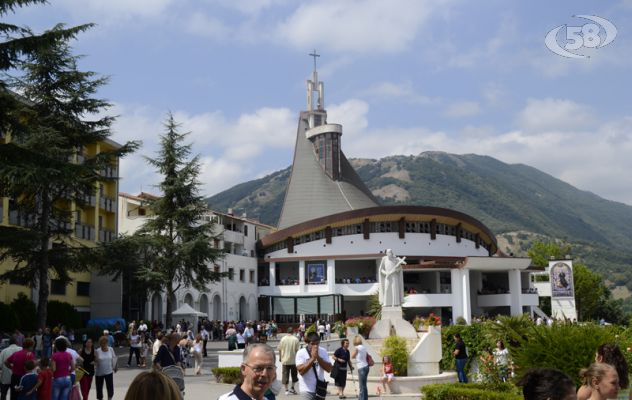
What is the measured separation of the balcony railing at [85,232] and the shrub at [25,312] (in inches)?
354

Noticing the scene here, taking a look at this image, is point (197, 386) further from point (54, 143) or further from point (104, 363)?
point (54, 143)

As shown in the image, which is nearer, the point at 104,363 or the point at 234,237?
the point at 104,363

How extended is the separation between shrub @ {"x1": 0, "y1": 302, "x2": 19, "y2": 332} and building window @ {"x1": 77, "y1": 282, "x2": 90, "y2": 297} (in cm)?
1190

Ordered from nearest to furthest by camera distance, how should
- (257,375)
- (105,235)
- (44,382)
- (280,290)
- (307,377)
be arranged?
(257,375) → (307,377) → (44,382) → (105,235) → (280,290)

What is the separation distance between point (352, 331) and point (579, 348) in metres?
12.5

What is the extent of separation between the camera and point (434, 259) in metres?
57.8

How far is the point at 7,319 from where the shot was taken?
28703mm

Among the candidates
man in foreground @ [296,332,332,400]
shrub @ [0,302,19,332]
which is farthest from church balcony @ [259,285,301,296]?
man in foreground @ [296,332,332,400]

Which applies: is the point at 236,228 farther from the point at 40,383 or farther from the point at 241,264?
the point at 40,383

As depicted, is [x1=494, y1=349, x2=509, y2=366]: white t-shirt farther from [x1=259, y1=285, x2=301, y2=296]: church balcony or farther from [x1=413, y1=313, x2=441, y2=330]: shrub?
[x1=259, y1=285, x2=301, y2=296]: church balcony

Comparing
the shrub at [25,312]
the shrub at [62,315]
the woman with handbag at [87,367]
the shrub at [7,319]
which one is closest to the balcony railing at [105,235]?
the shrub at [62,315]

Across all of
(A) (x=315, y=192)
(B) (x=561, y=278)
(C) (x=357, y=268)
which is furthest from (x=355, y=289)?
(A) (x=315, y=192)

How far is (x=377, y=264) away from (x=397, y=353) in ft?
131

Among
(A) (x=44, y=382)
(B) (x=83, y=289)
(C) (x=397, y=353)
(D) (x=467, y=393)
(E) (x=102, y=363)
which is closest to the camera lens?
(A) (x=44, y=382)
